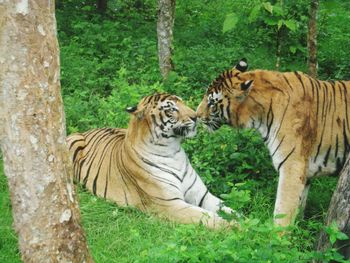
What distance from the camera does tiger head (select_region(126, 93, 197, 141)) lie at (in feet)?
19.6

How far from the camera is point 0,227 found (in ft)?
17.8

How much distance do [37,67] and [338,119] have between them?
2803mm

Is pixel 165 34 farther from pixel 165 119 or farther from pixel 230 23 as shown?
pixel 230 23

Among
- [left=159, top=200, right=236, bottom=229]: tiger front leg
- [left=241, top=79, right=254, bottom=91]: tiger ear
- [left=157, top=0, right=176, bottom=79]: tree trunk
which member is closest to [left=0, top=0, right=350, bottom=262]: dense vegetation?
[left=159, top=200, right=236, bottom=229]: tiger front leg

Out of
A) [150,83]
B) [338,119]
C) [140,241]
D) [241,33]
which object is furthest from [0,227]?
[241,33]

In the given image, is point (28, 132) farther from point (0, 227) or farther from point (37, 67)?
point (0, 227)

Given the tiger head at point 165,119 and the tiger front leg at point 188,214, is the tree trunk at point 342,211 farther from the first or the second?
the tiger head at point 165,119

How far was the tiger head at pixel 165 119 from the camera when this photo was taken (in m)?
5.98

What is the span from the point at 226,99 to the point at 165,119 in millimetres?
635

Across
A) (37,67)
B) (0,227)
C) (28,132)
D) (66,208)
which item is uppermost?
(37,67)

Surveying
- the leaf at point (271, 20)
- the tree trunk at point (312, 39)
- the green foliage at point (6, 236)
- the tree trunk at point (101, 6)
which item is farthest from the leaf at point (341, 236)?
the tree trunk at point (101, 6)

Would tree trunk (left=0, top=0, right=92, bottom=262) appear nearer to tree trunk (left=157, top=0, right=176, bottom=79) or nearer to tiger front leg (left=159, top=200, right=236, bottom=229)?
tiger front leg (left=159, top=200, right=236, bottom=229)

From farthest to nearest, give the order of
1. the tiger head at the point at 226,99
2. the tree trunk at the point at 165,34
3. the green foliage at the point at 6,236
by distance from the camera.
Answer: the tree trunk at the point at 165,34, the tiger head at the point at 226,99, the green foliage at the point at 6,236

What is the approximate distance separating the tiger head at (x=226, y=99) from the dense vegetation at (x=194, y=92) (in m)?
0.54
